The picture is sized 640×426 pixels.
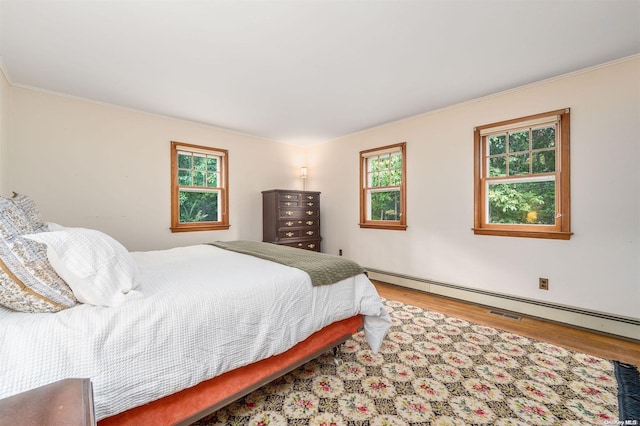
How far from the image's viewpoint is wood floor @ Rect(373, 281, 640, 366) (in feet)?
6.99

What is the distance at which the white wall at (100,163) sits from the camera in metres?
2.76

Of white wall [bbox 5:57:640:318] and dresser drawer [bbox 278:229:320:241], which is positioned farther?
dresser drawer [bbox 278:229:320:241]

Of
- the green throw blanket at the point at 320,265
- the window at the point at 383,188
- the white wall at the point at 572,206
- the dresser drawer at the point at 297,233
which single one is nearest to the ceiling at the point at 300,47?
the white wall at the point at 572,206

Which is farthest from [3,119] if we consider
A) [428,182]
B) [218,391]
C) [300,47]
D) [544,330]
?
[544,330]

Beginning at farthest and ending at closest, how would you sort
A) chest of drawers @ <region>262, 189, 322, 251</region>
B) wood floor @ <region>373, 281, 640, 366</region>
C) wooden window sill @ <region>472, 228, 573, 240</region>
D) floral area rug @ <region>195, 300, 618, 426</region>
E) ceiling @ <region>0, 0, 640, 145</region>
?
chest of drawers @ <region>262, 189, 322, 251</region>, wooden window sill @ <region>472, 228, 573, 240</region>, wood floor @ <region>373, 281, 640, 366</region>, ceiling @ <region>0, 0, 640, 145</region>, floral area rug @ <region>195, 300, 618, 426</region>

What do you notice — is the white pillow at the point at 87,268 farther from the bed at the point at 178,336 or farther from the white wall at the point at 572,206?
the white wall at the point at 572,206

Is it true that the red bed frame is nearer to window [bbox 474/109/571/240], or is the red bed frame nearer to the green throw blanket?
the green throw blanket

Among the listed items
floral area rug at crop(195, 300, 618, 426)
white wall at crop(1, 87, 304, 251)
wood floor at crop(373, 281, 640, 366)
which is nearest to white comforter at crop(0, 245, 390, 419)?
floral area rug at crop(195, 300, 618, 426)

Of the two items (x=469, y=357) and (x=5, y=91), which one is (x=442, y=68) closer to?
(x=469, y=357)

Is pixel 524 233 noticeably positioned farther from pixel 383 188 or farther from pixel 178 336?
pixel 178 336

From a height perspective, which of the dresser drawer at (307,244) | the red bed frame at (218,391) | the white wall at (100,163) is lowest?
the red bed frame at (218,391)

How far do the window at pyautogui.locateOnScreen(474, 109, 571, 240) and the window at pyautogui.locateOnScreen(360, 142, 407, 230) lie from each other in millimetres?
1015

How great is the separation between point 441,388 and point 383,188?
9.43 feet

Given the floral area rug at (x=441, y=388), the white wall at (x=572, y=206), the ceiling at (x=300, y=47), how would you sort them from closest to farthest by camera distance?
the floral area rug at (x=441, y=388) < the ceiling at (x=300, y=47) < the white wall at (x=572, y=206)
